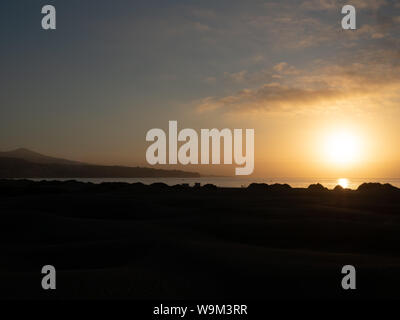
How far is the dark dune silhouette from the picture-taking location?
3.83 metres

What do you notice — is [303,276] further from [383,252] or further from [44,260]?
[44,260]

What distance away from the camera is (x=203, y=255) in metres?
5.27

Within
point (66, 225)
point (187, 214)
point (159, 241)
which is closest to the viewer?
point (159, 241)

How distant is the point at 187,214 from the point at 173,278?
637 cm

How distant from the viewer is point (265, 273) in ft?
14.2

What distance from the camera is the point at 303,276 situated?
4227 millimetres

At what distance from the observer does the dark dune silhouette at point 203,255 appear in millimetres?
3828

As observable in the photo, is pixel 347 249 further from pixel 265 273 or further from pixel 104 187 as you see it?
pixel 104 187
